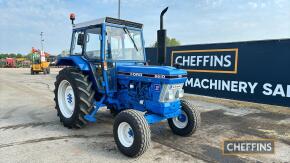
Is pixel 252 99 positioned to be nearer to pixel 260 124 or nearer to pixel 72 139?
pixel 260 124

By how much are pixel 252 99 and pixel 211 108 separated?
1302 mm

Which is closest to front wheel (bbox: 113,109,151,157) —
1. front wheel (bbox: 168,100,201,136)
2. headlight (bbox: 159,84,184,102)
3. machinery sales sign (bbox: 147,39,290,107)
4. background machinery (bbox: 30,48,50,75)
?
headlight (bbox: 159,84,184,102)

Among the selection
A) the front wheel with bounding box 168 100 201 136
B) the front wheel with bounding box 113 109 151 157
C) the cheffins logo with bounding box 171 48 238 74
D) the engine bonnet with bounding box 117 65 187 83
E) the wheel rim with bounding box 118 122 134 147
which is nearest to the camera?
the front wheel with bounding box 113 109 151 157

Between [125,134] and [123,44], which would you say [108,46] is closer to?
[123,44]

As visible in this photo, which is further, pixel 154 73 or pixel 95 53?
pixel 95 53

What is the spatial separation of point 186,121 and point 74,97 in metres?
2.34

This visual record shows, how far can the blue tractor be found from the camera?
15.1 ft

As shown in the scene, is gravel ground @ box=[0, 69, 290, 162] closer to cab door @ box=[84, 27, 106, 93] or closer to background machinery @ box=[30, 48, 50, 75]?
cab door @ box=[84, 27, 106, 93]

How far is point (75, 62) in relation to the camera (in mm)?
5492

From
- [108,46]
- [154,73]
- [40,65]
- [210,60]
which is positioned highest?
[108,46]

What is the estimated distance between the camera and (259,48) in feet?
26.4

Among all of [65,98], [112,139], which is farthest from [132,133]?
[65,98]

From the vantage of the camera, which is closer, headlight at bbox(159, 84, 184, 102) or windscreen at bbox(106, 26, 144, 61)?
headlight at bbox(159, 84, 184, 102)

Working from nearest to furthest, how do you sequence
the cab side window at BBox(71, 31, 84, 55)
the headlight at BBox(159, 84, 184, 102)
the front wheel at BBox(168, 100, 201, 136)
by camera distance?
1. the headlight at BBox(159, 84, 184, 102)
2. the front wheel at BBox(168, 100, 201, 136)
3. the cab side window at BBox(71, 31, 84, 55)
